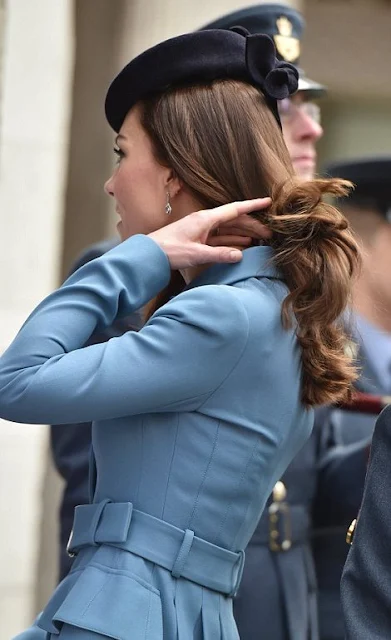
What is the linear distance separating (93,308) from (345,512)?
1565 mm

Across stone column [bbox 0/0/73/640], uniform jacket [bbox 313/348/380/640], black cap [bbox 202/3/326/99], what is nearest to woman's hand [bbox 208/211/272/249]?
uniform jacket [bbox 313/348/380/640]

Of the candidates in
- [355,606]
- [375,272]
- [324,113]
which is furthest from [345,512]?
[324,113]

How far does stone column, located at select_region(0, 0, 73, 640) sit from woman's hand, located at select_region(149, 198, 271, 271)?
2852 millimetres

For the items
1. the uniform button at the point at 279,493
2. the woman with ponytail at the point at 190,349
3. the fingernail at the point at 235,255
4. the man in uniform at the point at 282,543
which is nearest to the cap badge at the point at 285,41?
the man in uniform at the point at 282,543

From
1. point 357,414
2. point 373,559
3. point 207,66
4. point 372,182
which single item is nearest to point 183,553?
point 373,559

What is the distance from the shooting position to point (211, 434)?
2.35 m

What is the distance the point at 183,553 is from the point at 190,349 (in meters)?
0.35

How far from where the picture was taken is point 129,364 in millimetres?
2299

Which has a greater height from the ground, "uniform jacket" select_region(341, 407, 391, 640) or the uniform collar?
the uniform collar

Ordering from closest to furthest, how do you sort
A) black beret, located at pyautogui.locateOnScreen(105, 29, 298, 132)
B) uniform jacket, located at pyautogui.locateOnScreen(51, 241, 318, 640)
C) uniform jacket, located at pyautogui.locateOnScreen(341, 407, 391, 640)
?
uniform jacket, located at pyautogui.locateOnScreen(341, 407, 391, 640) < black beret, located at pyautogui.locateOnScreen(105, 29, 298, 132) < uniform jacket, located at pyautogui.locateOnScreen(51, 241, 318, 640)

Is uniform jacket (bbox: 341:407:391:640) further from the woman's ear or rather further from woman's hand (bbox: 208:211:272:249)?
the woman's ear

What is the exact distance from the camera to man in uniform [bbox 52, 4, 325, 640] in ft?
11.0

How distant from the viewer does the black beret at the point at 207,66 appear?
2.55 m

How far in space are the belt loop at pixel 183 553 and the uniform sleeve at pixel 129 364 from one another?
22 centimetres
